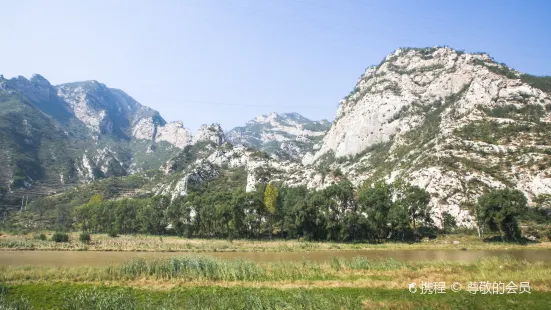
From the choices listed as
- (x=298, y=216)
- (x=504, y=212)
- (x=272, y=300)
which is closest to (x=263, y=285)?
(x=272, y=300)

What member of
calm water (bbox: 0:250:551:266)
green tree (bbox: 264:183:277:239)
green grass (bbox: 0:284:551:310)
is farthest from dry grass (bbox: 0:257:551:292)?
green tree (bbox: 264:183:277:239)

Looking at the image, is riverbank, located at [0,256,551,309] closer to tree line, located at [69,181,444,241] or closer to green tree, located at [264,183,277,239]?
tree line, located at [69,181,444,241]

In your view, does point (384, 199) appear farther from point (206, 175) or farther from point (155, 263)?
point (206, 175)

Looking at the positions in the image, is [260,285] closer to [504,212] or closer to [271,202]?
[271,202]

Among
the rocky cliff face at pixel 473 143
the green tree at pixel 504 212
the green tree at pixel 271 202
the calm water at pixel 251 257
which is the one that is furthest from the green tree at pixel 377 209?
the calm water at pixel 251 257

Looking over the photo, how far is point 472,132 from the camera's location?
139 m

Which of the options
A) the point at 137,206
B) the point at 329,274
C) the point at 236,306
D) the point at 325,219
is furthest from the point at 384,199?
the point at 137,206

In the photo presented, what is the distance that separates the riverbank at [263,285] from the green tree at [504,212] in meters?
48.9

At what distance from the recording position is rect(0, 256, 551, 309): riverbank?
826 inches

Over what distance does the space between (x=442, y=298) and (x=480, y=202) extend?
248 ft

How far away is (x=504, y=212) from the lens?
7669 centimetres

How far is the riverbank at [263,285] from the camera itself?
21.0 meters

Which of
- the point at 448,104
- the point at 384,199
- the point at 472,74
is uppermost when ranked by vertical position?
the point at 472,74

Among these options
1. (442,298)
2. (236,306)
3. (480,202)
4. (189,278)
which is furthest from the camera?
(480,202)
